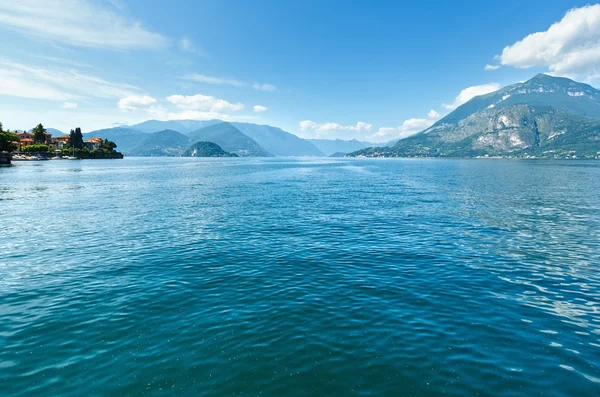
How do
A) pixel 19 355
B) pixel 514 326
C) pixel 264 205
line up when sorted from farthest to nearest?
1. pixel 264 205
2. pixel 514 326
3. pixel 19 355

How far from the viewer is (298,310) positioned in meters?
19.7

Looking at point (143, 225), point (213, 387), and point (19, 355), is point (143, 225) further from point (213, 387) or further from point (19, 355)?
point (213, 387)

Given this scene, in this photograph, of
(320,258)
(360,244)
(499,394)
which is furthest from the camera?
(360,244)

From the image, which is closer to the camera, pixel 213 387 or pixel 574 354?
pixel 213 387

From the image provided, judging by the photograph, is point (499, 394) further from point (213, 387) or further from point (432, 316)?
point (213, 387)

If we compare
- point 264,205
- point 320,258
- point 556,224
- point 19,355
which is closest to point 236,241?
point 320,258

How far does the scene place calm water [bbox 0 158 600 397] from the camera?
13397 millimetres

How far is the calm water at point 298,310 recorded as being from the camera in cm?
1340

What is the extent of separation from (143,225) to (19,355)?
99.3 feet

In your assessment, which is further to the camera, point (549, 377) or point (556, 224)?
point (556, 224)

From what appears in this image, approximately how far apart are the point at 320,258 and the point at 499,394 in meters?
18.9

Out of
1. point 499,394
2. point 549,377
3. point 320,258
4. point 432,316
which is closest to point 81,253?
point 320,258

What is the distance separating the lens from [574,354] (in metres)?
15.2

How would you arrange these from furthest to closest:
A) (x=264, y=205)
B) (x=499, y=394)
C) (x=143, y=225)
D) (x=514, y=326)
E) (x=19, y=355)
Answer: (x=264, y=205), (x=143, y=225), (x=514, y=326), (x=19, y=355), (x=499, y=394)
